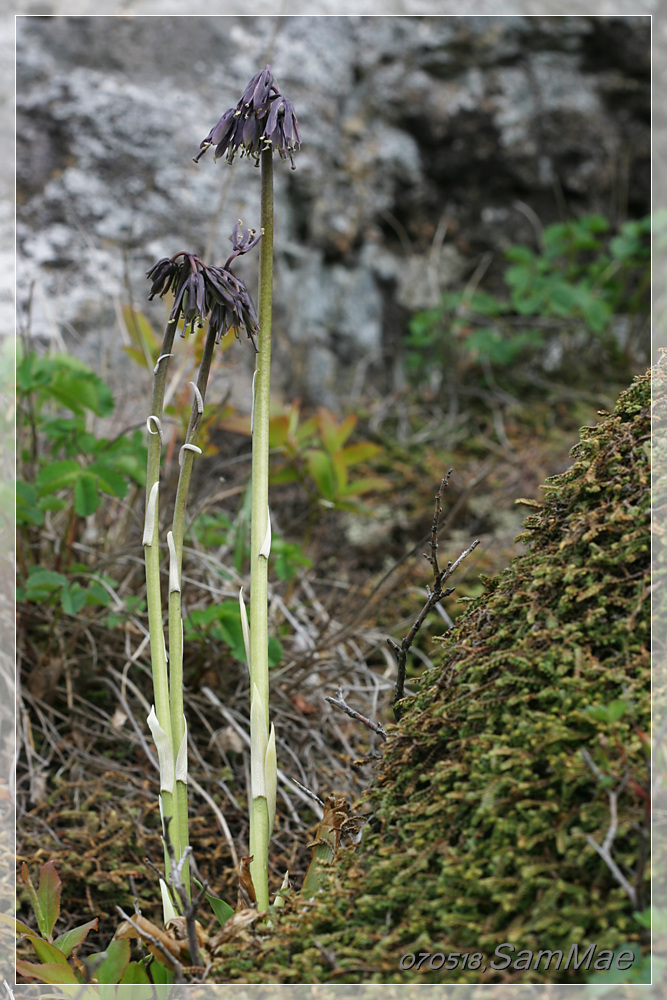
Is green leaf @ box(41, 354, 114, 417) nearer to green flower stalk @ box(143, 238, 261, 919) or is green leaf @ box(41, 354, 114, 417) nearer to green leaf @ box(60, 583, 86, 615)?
green leaf @ box(60, 583, 86, 615)

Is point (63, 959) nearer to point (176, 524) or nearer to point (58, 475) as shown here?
point (176, 524)

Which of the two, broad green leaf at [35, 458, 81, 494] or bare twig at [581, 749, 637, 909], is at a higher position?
broad green leaf at [35, 458, 81, 494]

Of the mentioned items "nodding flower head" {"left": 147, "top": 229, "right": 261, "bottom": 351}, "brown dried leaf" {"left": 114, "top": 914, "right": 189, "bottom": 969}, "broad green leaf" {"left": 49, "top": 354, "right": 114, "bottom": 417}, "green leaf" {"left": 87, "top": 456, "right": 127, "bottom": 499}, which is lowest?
"brown dried leaf" {"left": 114, "top": 914, "right": 189, "bottom": 969}

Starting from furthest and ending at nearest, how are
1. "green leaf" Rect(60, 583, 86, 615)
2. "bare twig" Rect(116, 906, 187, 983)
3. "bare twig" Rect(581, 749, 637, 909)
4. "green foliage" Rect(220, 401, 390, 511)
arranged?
"green foliage" Rect(220, 401, 390, 511)
"green leaf" Rect(60, 583, 86, 615)
"bare twig" Rect(116, 906, 187, 983)
"bare twig" Rect(581, 749, 637, 909)

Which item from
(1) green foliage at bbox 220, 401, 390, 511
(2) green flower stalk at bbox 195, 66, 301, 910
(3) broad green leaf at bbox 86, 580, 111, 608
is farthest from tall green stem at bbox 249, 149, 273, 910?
(1) green foliage at bbox 220, 401, 390, 511

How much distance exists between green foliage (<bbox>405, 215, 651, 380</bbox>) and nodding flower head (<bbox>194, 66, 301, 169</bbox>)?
2.30 metres

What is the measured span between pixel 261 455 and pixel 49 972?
74cm

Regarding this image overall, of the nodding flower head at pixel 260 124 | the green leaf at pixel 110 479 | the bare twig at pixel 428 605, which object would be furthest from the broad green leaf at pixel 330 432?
the nodding flower head at pixel 260 124

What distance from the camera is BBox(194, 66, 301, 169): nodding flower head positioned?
3.56 ft

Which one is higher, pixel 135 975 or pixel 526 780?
pixel 526 780

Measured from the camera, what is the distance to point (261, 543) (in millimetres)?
1136

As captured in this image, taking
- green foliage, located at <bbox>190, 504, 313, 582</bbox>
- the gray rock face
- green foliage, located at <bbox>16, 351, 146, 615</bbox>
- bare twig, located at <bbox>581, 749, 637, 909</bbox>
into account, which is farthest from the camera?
the gray rock face

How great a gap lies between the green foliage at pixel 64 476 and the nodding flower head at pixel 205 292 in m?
0.72

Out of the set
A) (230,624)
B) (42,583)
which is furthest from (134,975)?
(42,583)
